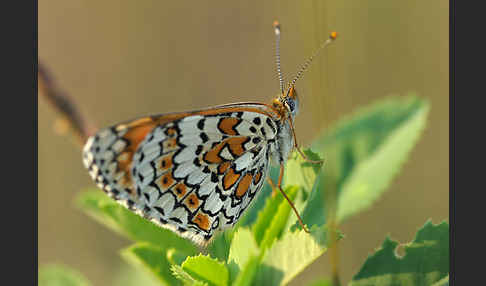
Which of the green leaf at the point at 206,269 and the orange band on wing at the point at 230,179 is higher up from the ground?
the orange band on wing at the point at 230,179

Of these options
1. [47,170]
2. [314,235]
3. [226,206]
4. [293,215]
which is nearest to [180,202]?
[226,206]

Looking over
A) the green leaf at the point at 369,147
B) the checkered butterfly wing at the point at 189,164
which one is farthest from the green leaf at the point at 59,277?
the green leaf at the point at 369,147

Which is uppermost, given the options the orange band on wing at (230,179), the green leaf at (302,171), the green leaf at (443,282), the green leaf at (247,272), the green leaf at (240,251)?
the orange band on wing at (230,179)

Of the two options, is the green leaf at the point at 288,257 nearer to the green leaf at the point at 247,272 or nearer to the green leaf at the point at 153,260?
the green leaf at the point at 247,272

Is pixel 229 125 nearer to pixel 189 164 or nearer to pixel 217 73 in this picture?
pixel 189 164

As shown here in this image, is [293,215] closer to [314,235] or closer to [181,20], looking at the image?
[314,235]

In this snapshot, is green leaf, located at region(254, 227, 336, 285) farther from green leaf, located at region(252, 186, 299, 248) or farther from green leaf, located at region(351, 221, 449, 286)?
green leaf, located at region(351, 221, 449, 286)

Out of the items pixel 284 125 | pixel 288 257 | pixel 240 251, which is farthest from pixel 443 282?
pixel 284 125
